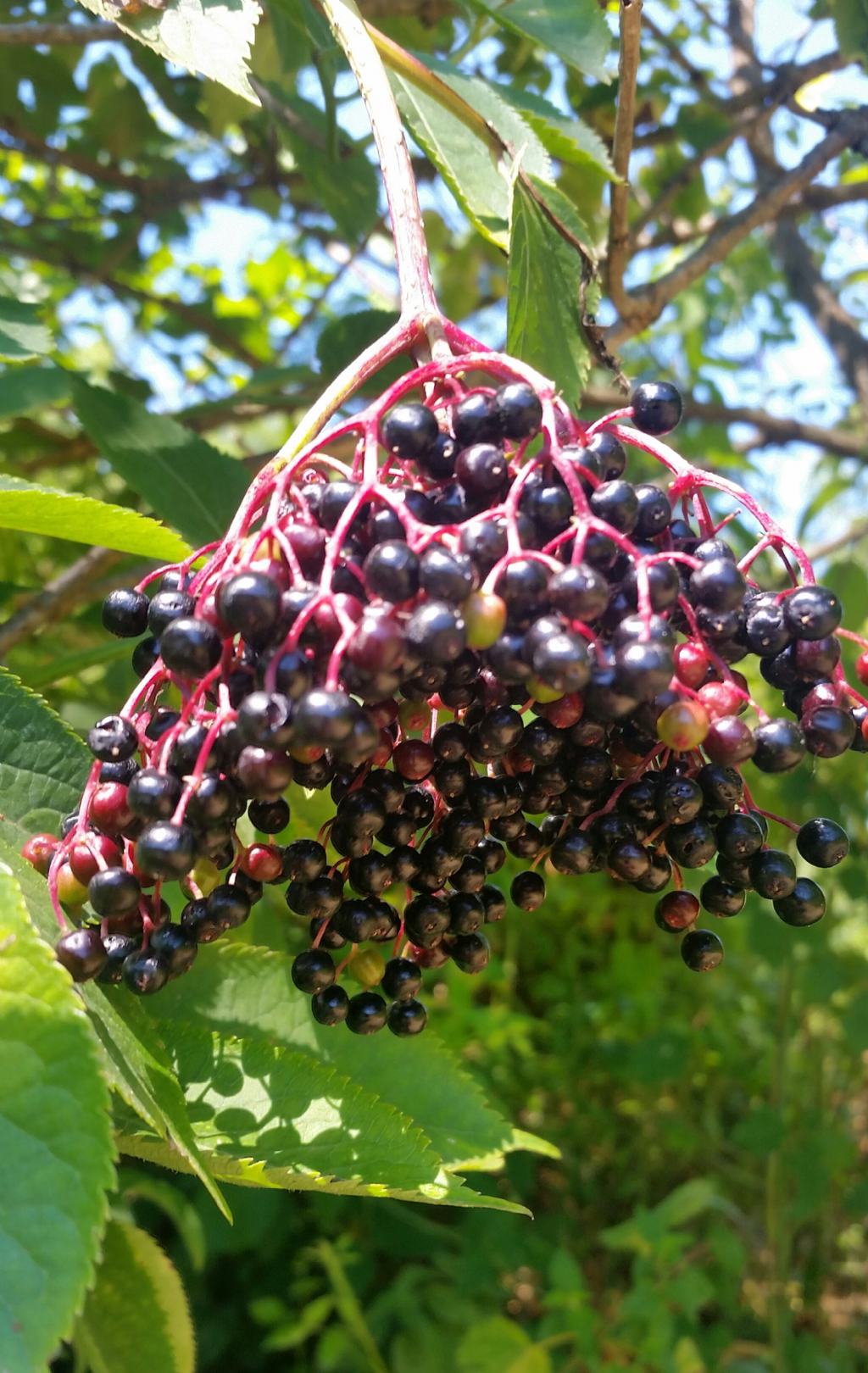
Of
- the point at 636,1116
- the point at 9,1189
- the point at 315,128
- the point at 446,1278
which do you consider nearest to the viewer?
the point at 9,1189

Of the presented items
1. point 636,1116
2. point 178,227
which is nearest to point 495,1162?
point 636,1116

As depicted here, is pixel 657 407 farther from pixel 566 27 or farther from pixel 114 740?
pixel 566 27

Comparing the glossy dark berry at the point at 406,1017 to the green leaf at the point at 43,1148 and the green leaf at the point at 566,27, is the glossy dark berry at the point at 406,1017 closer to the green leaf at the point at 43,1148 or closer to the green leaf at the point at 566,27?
the green leaf at the point at 43,1148

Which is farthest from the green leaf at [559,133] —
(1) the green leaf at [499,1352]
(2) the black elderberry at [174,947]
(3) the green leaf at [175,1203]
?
(1) the green leaf at [499,1352]

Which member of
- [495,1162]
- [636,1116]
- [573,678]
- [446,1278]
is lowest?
[446,1278]

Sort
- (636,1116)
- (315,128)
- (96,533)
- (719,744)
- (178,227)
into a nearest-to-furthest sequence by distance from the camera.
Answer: (719,744) → (96,533) → (315,128) → (178,227) → (636,1116)

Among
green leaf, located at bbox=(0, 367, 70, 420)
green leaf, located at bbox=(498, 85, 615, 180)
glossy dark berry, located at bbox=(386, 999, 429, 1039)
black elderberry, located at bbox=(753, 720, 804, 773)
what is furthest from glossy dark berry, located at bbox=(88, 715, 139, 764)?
green leaf, located at bbox=(498, 85, 615, 180)

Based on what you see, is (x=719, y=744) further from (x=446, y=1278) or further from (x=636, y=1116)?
(x=636, y=1116)
